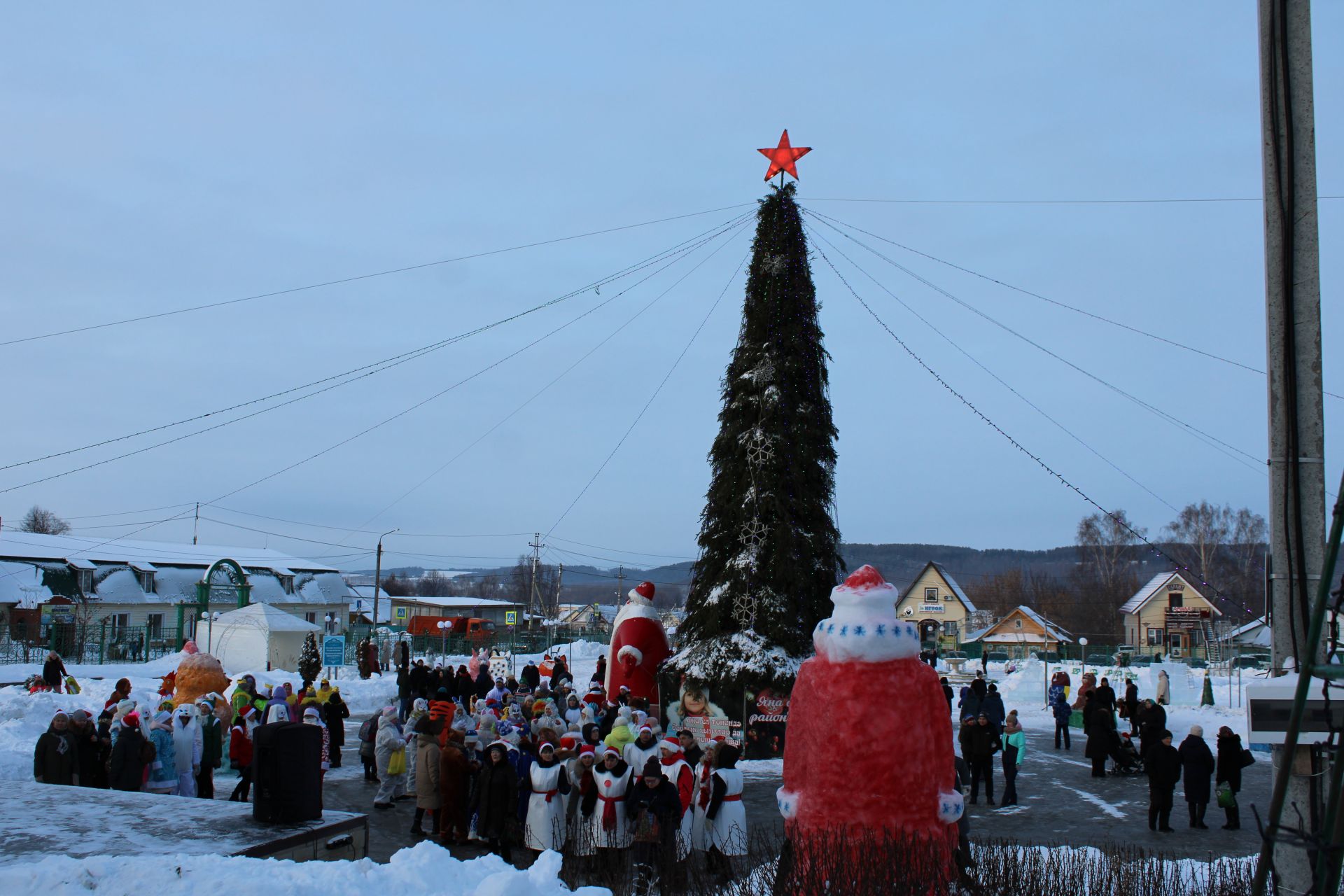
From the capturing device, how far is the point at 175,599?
143ft

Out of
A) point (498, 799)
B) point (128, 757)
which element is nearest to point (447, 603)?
point (128, 757)

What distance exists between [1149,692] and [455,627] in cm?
3294

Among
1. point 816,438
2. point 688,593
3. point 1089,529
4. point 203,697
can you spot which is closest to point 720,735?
point 688,593

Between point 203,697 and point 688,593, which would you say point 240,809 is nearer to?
point 203,697

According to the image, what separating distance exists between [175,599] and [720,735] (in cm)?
3481

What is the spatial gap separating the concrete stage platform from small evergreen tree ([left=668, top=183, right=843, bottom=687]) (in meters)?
8.11

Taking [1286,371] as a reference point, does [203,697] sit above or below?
below

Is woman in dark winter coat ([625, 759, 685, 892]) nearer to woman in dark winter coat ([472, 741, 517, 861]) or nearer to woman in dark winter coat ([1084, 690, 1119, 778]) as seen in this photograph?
woman in dark winter coat ([472, 741, 517, 861])

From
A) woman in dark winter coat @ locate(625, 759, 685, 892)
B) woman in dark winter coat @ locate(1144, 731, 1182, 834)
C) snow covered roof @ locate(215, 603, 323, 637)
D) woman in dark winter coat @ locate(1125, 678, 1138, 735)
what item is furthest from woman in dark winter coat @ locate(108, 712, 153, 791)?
snow covered roof @ locate(215, 603, 323, 637)

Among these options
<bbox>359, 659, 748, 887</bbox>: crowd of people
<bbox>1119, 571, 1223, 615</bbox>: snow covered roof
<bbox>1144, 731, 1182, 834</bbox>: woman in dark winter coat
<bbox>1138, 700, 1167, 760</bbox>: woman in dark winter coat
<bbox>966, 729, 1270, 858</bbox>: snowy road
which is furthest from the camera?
<bbox>1119, 571, 1223, 615</bbox>: snow covered roof

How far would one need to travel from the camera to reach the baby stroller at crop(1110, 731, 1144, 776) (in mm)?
16438

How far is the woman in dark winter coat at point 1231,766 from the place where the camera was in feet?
41.1

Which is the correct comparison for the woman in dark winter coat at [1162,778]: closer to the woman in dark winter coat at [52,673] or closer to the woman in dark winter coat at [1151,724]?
the woman in dark winter coat at [1151,724]

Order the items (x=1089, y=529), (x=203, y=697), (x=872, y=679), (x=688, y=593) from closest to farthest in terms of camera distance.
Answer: (x=872, y=679), (x=203, y=697), (x=688, y=593), (x=1089, y=529)
